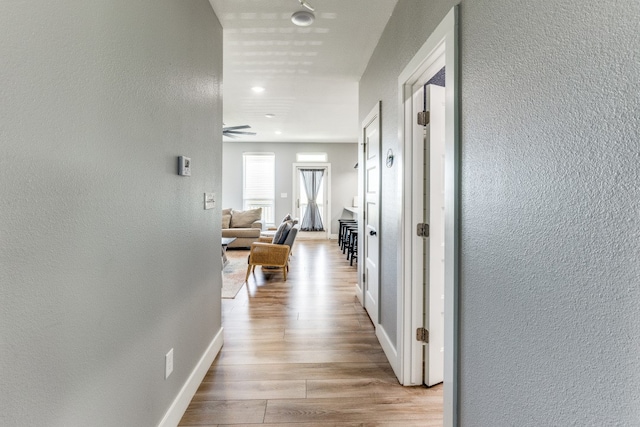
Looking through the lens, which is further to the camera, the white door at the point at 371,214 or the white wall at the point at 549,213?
the white door at the point at 371,214

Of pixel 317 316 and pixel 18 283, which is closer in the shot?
pixel 18 283

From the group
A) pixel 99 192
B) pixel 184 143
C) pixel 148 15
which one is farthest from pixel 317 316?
pixel 148 15

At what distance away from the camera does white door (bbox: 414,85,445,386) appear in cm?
196

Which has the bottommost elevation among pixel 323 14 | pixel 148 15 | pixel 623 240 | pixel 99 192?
pixel 623 240

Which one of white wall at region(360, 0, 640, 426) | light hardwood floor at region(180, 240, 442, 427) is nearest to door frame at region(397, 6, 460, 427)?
white wall at region(360, 0, 640, 426)

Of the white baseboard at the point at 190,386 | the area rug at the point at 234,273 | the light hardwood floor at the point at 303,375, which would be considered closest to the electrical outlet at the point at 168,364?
the white baseboard at the point at 190,386

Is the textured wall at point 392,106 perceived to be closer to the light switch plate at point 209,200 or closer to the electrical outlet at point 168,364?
the light switch plate at point 209,200

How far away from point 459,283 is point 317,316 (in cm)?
213

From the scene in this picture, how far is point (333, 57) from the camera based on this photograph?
3.08 m

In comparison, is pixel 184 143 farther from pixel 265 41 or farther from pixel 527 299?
pixel 527 299

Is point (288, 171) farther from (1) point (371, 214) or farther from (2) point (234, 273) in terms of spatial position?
(1) point (371, 214)

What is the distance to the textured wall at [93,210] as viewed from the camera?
0.76 meters

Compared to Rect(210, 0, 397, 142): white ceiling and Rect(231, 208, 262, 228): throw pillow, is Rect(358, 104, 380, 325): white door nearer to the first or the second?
Rect(210, 0, 397, 142): white ceiling

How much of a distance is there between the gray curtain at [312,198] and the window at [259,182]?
0.88 m
